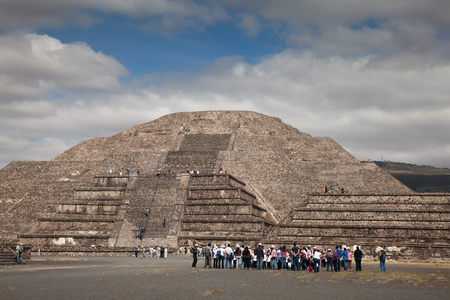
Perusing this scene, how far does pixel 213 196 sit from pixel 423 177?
138m

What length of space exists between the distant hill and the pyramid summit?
9584 cm

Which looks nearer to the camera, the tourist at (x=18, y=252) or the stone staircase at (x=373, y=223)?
the tourist at (x=18, y=252)

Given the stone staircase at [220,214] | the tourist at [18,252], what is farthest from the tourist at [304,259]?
the tourist at [18,252]

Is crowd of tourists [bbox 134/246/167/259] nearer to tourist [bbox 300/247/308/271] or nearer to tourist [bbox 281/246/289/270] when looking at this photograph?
tourist [bbox 281/246/289/270]

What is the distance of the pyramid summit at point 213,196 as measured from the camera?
1378 inches

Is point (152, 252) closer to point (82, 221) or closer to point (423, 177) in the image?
point (82, 221)

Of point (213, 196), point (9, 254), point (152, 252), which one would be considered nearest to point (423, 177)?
point (213, 196)

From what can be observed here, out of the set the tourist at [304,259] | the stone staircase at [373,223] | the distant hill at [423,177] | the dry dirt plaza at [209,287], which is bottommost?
the dry dirt plaza at [209,287]

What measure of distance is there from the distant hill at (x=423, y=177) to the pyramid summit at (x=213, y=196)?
9584 centimetres

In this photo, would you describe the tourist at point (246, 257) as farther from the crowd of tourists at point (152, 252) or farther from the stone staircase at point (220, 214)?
the stone staircase at point (220, 214)

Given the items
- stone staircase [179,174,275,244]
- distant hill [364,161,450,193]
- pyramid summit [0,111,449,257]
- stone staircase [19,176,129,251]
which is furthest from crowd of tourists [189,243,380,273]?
distant hill [364,161,450,193]

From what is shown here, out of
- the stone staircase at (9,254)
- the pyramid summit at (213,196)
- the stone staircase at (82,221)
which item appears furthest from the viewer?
the stone staircase at (82,221)

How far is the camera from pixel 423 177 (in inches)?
6535

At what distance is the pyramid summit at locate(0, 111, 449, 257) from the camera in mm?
35000
